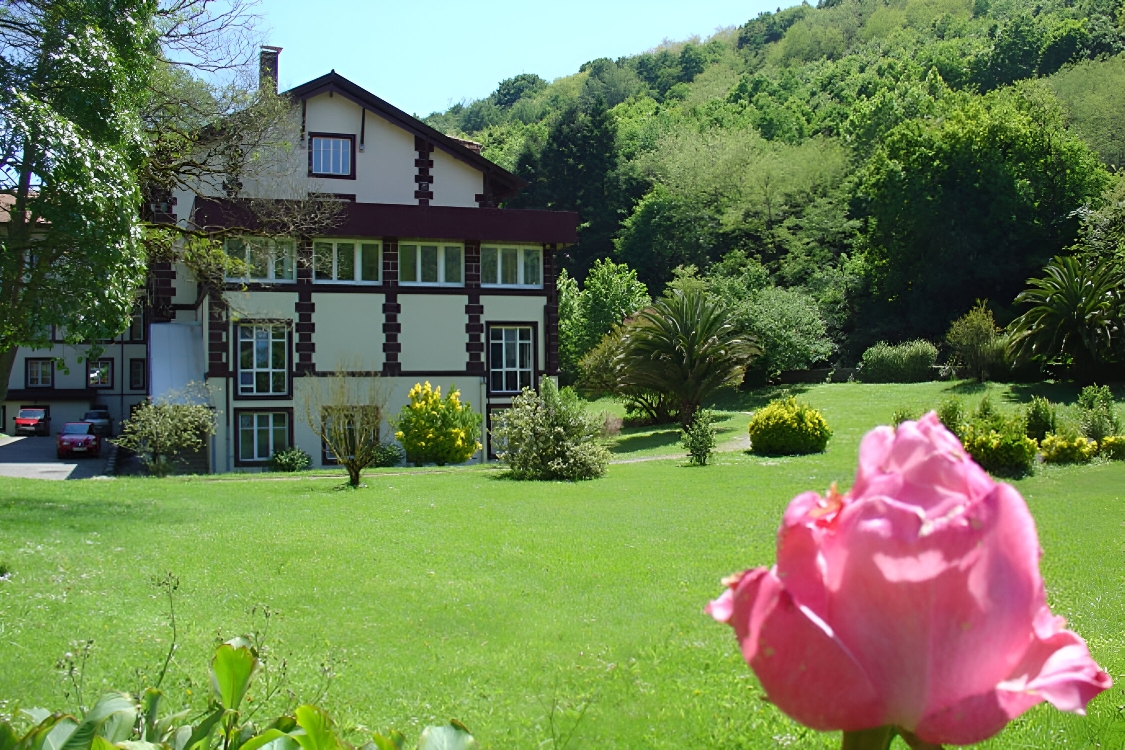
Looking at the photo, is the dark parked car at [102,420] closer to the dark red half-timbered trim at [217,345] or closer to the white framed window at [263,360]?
the dark red half-timbered trim at [217,345]

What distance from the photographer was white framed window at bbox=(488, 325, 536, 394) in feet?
103

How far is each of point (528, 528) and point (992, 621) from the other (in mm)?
12083

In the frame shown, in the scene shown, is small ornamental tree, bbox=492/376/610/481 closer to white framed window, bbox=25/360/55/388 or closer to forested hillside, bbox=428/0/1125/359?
forested hillside, bbox=428/0/1125/359

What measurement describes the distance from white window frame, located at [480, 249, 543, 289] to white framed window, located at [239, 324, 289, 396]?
A: 6.60 m

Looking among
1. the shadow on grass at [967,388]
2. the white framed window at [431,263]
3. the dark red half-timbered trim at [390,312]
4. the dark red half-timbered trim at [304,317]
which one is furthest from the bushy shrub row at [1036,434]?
the dark red half-timbered trim at [304,317]

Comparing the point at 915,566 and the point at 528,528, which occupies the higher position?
the point at 915,566

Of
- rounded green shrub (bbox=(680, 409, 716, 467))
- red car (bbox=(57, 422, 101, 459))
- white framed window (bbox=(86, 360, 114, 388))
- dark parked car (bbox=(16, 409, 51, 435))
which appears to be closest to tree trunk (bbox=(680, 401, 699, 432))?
rounded green shrub (bbox=(680, 409, 716, 467))

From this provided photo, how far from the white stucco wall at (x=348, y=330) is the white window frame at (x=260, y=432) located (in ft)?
6.75

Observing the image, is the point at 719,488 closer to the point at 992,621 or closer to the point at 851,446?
the point at 851,446

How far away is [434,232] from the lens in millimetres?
30047

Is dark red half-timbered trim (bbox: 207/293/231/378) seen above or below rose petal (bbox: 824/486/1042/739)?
above

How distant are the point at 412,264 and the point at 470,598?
23.2 m

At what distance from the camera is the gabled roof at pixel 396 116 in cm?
3061

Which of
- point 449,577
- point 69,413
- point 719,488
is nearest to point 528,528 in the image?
point 449,577
